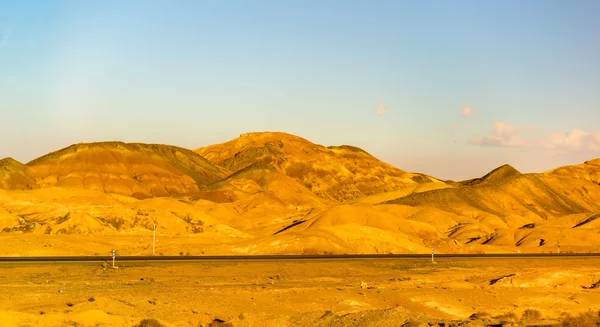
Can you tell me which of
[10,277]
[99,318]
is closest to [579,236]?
[10,277]

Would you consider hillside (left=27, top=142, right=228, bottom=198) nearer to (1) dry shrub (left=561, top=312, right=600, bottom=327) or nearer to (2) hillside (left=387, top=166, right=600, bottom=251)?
(2) hillside (left=387, top=166, right=600, bottom=251)

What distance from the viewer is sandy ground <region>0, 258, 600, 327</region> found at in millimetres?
30578

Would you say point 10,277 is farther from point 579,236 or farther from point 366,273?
point 579,236

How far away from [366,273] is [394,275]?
2001mm

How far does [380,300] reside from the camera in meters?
37.8

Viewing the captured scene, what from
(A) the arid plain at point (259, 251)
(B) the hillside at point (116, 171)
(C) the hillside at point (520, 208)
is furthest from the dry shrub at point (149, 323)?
(B) the hillside at point (116, 171)

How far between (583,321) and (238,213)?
98541 millimetres

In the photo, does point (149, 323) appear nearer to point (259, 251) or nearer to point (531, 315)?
point (531, 315)

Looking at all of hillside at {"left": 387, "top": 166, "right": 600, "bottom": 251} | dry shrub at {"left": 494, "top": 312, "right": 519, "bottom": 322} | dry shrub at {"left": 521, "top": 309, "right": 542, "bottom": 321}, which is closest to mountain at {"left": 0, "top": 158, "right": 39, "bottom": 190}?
hillside at {"left": 387, "top": 166, "right": 600, "bottom": 251}

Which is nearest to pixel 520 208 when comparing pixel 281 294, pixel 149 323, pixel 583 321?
pixel 281 294

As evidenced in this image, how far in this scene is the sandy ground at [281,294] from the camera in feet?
100

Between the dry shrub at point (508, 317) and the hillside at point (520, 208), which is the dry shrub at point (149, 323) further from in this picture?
the hillside at point (520, 208)

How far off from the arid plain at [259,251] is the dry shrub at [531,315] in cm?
13

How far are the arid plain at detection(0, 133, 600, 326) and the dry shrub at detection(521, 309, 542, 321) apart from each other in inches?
5.1
